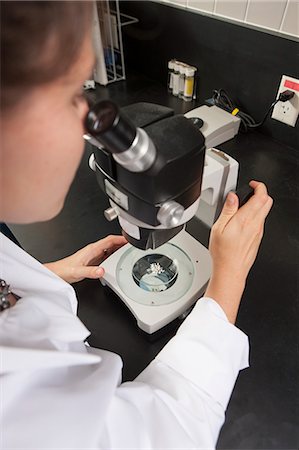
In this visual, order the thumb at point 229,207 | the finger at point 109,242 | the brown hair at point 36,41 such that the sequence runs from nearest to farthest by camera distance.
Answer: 1. the brown hair at point 36,41
2. the thumb at point 229,207
3. the finger at point 109,242

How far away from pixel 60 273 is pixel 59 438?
0.44m

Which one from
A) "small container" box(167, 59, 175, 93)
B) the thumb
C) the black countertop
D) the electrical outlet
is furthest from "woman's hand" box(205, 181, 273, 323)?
"small container" box(167, 59, 175, 93)

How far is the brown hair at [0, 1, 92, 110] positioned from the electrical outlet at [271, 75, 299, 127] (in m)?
0.91

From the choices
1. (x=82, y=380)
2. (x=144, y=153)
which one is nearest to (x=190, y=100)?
(x=144, y=153)

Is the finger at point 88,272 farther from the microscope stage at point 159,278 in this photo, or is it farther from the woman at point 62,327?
the woman at point 62,327

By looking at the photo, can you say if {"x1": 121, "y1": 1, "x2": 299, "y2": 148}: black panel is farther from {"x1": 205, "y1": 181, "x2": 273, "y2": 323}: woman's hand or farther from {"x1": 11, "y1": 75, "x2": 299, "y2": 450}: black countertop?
{"x1": 205, "y1": 181, "x2": 273, "y2": 323}: woman's hand

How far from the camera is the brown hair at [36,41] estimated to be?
0.97ft

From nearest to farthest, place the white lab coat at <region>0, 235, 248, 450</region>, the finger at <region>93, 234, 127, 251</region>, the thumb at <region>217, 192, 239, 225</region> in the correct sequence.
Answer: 1. the white lab coat at <region>0, 235, 248, 450</region>
2. the thumb at <region>217, 192, 239, 225</region>
3. the finger at <region>93, 234, 127, 251</region>

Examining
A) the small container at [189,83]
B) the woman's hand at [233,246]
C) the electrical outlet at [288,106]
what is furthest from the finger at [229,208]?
the small container at [189,83]

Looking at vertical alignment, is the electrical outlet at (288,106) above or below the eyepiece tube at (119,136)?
below

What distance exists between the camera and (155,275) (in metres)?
0.82

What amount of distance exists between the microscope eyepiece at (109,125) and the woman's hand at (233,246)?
0.37 meters

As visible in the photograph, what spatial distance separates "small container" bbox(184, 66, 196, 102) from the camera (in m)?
1.34

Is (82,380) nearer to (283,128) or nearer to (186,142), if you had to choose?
(186,142)
